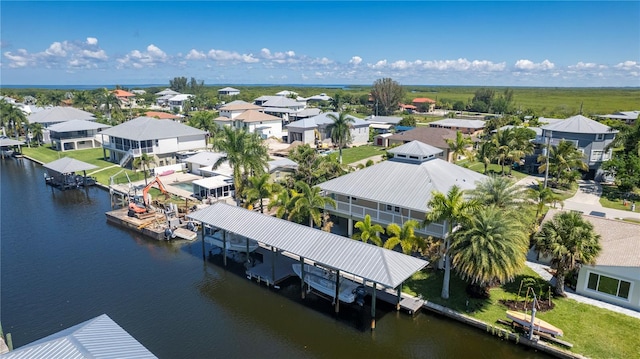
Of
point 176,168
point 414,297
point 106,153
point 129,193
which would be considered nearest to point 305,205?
point 414,297

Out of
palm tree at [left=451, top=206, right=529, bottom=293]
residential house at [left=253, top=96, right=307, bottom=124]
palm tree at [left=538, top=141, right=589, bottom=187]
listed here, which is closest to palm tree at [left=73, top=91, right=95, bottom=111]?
residential house at [left=253, top=96, right=307, bottom=124]

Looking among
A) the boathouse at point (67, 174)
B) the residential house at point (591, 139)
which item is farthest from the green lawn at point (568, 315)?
the boathouse at point (67, 174)

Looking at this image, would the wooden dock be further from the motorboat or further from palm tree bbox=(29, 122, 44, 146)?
palm tree bbox=(29, 122, 44, 146)

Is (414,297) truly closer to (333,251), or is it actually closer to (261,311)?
(333,251)

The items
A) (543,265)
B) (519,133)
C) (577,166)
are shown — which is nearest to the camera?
(543,265)

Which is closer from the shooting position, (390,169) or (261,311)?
(261,311)

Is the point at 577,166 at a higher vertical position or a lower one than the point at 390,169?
lower
